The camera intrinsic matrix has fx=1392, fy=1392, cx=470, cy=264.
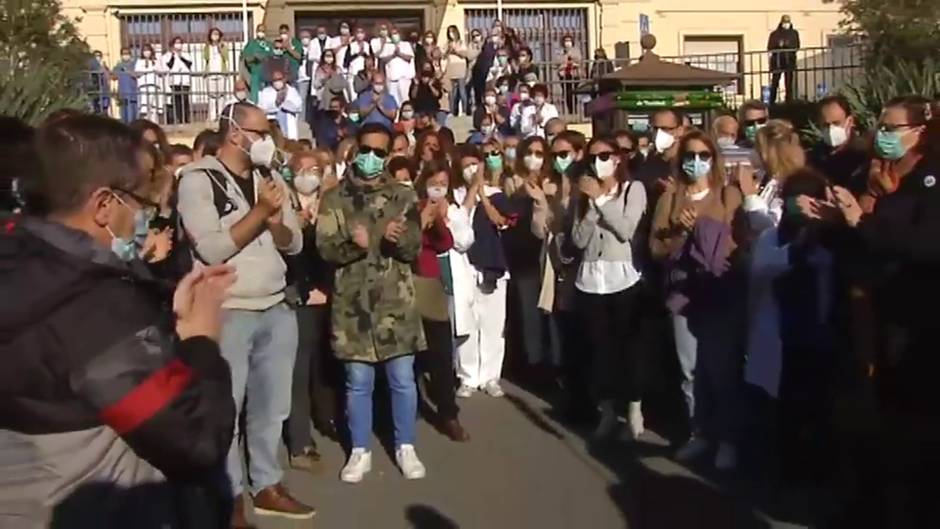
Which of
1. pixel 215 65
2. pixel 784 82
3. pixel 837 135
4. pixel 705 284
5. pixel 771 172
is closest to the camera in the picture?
pixel 771 172

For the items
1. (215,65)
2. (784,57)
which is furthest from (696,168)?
(215,65)

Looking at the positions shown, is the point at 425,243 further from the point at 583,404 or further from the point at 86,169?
the point at 86,169

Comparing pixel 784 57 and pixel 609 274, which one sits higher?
pixel 784 57

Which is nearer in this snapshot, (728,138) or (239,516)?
(239,516)

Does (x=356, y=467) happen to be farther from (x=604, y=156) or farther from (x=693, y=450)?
(x=604, y=156)

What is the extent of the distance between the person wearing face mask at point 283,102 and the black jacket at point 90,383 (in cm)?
1694

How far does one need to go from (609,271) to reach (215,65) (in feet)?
54.4

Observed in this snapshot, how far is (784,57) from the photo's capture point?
884 inches

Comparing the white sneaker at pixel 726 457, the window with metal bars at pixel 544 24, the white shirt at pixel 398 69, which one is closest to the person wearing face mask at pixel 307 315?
the white sneaker at pixel 726 457

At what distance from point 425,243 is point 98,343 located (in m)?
6.49

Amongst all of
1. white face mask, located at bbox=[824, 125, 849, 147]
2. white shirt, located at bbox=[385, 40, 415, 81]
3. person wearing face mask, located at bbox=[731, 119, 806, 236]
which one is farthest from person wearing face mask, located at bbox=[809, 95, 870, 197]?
white shirt, located at bbox=[385, 40, 415, 81]

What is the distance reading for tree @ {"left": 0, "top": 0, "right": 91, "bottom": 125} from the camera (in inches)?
494

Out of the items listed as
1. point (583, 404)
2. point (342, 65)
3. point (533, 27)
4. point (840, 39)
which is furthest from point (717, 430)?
point (533, 27)

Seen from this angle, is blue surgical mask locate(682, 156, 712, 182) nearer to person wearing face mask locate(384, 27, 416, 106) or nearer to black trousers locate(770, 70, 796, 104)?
black trousers locate(770, 70, 796, 104)
